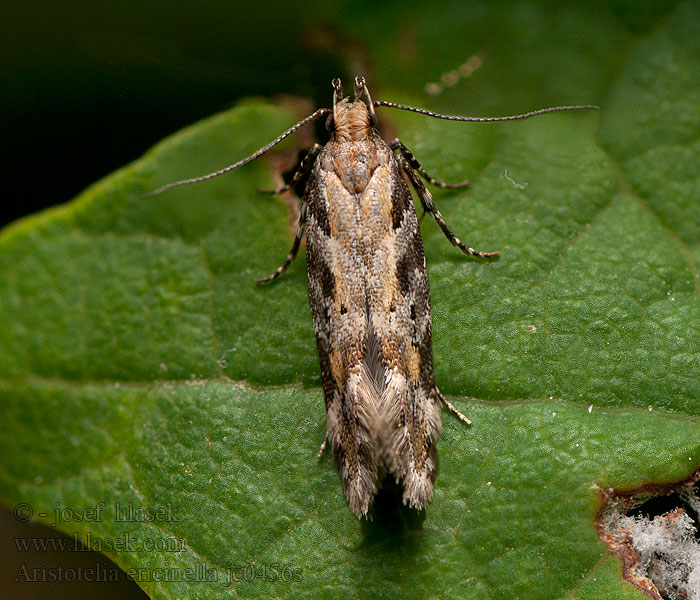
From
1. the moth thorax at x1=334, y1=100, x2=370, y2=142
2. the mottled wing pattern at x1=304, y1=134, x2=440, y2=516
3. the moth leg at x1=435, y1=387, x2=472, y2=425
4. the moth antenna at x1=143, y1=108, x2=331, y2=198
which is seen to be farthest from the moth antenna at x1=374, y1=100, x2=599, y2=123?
the moth leg at x1=435, y1=387, x2=472, y2=425

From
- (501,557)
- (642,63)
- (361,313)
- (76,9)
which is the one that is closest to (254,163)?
(361,313)

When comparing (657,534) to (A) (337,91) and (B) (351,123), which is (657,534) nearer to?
(B) (351,123)

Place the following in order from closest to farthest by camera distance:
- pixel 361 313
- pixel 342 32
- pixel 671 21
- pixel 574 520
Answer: pixel 574 520, pixel 361 313, pixel 671 21, pixel 342 32

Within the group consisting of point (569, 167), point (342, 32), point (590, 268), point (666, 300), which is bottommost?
point (666, 300)

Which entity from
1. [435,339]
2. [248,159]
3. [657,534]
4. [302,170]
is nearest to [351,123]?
[302,170]

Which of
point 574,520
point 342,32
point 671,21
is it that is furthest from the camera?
point 342,32

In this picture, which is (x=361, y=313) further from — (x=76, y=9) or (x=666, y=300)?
(x=76, y=9)

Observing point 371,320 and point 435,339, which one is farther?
point 435,339
